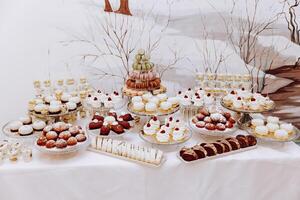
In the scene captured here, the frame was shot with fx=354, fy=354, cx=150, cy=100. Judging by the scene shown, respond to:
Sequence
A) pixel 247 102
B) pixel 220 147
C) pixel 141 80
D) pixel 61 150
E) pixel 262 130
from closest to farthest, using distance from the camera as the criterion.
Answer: pixel 61 150
pixel 220 147
pixel 262 130
pixel 247 102
pixel 141 80

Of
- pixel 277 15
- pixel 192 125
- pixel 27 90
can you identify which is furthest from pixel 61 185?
pixel 277 15

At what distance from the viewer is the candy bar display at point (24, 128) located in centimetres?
187

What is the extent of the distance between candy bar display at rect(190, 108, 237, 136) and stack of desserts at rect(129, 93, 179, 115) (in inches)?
6.3

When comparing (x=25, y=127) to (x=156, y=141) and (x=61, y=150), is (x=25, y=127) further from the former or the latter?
(x=156, y=141)

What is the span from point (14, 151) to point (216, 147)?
102 centimetres

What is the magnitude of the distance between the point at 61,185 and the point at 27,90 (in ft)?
3.79

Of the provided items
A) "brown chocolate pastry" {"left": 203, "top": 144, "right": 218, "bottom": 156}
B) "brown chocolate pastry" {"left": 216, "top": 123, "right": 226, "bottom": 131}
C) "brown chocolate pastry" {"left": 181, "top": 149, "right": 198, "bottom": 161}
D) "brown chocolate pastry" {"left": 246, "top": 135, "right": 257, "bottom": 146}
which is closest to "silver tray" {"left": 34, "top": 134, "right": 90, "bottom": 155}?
"brown chocolate pastry" {"left": 181, "top": 149, "right": 198, "bottom": 161}

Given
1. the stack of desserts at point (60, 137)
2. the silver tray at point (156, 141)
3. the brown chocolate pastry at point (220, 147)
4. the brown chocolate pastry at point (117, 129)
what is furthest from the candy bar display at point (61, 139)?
the brown chocolate pastry at point (220, 147)

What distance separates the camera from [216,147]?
72.4 inches

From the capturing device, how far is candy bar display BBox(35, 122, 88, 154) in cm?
174

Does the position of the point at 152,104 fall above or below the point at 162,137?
above

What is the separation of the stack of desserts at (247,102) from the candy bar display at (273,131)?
11 cm

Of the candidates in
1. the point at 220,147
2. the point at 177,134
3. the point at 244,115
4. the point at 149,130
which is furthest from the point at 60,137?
the point at 244,115

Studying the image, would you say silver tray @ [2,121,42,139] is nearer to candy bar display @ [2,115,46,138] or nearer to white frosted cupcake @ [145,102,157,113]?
candy bar display @ [2,115,46,138]
